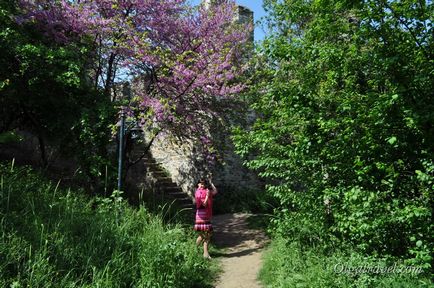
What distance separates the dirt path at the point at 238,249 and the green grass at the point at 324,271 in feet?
1.29

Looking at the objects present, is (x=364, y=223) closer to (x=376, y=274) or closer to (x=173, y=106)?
(x=376, y=274)

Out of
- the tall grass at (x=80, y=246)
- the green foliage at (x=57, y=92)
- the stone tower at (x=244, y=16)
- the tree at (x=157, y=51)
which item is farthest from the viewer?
the stone tower at (x=244, y=16)

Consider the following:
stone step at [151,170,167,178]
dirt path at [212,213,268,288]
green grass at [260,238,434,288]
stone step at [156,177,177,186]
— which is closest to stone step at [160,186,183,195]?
stone step at [156,177,177,186]

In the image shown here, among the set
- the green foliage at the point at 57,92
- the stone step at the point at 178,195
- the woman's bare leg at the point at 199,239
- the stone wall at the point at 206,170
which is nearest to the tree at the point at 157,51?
the green foliage at the point at 57,92

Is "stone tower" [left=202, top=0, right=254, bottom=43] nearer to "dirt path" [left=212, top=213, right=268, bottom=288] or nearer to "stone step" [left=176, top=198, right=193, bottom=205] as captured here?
"stone step" [left=176, top=198, right=193, bottom=205]

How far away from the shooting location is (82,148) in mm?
8141

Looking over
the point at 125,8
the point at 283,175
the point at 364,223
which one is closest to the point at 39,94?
the point at 125,8

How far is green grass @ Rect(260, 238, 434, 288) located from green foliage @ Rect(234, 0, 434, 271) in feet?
0.70

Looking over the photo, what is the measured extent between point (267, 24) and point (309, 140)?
8835mm

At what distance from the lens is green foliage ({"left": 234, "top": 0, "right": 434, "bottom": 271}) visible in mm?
3783

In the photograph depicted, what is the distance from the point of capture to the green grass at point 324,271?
3.95m

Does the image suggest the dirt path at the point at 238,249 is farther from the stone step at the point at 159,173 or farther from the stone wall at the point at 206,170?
the stone step at the point at 159,173

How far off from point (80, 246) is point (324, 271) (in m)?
3.15

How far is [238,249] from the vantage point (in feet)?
28.8
